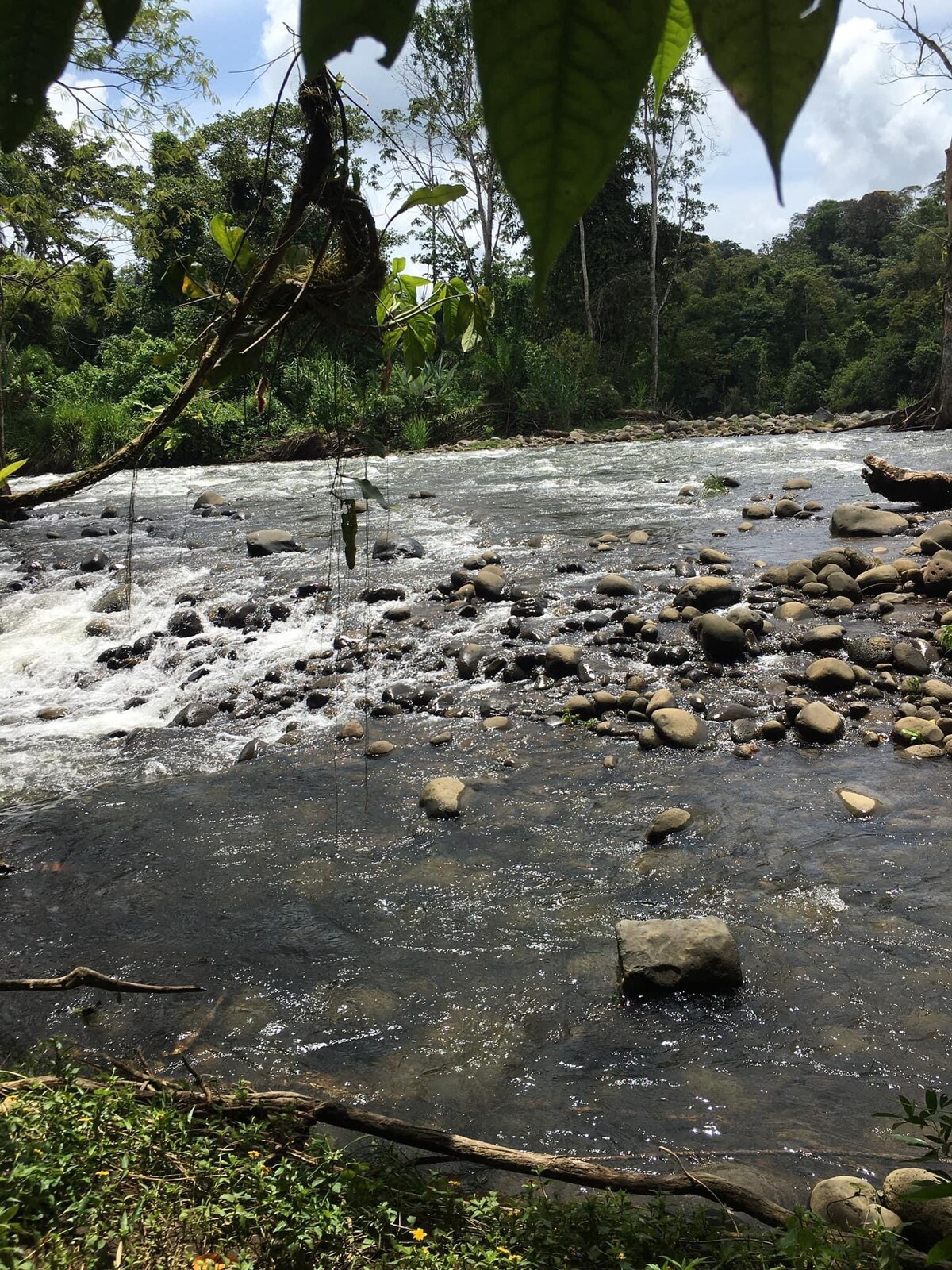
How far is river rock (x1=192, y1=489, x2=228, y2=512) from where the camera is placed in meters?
11.2

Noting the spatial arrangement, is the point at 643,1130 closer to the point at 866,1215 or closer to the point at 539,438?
the point at 866,1215

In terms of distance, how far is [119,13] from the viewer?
0.21 meters

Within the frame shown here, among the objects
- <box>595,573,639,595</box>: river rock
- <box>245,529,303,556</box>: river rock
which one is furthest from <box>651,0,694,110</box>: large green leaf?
<box>245,529,303,556</box>: river rock

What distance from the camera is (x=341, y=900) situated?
384 centimetres

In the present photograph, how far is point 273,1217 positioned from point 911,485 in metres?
8.20

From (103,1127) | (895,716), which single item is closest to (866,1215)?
(103,1127)

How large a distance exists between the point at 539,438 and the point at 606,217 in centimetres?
899

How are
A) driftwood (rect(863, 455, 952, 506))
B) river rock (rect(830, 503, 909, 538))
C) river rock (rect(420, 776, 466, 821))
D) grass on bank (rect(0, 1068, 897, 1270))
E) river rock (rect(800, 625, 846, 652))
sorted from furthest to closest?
1. driftwood (rect(863, 455, 952, 506))
2. river rock (rect(830, 503, 909, 538))
3. river rock (rect(800, 625, 846, 652))
4. river rock (rect(420, 776, 466, 821))
5. grass on bank (rect(0, 1068, 897, 1270))

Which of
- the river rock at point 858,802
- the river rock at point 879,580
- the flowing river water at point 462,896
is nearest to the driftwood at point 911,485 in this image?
the river rock at point 879,580

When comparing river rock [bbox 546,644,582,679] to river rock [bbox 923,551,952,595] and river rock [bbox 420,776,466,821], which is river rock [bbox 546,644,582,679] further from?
river rock [bbox 923,551,952,595]

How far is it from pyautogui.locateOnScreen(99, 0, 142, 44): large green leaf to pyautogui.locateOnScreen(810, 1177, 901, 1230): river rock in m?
2.45

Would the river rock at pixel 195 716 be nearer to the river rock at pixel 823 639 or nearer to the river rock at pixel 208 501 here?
the river rock at pixel 823 639

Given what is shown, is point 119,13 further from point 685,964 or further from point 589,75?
point 685,964

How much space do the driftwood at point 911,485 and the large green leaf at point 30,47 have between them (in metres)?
9.19
